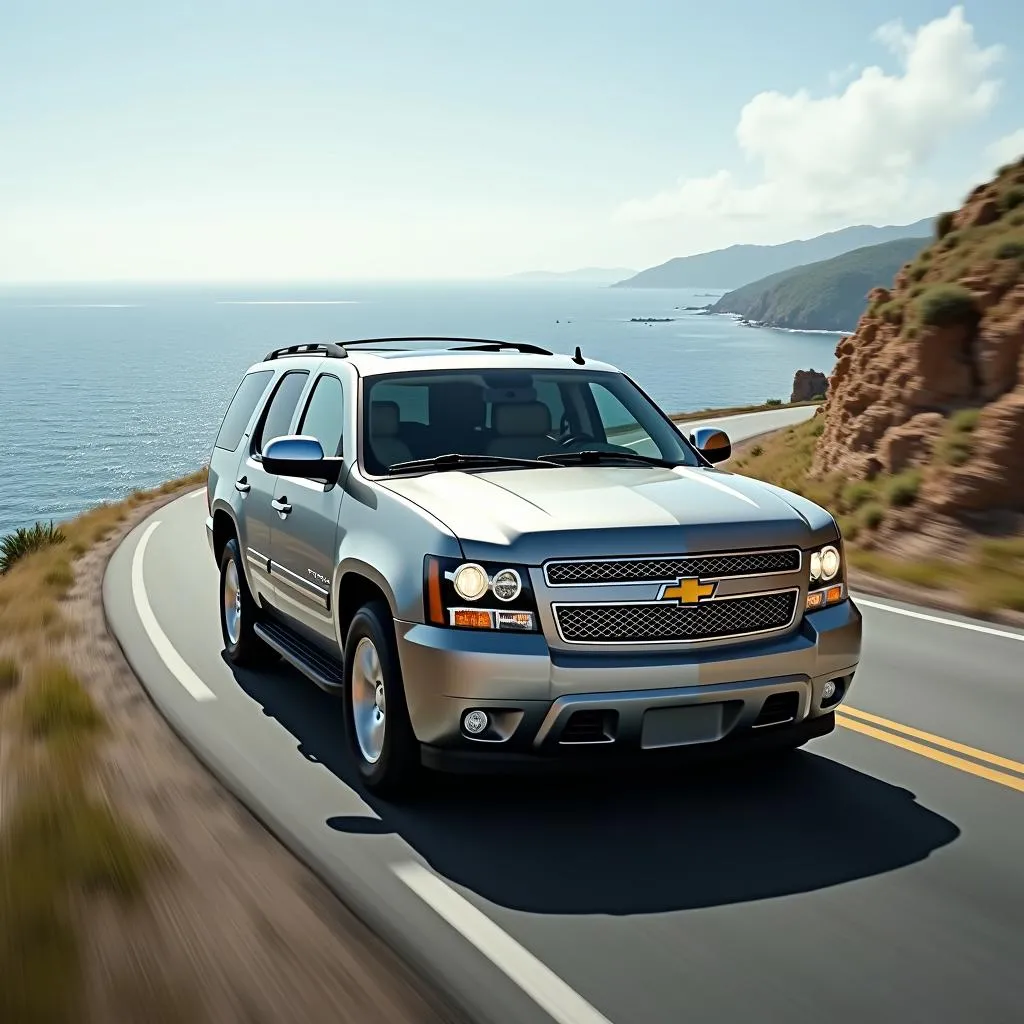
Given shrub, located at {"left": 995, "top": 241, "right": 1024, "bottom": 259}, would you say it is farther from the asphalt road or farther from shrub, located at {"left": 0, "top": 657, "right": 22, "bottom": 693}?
shrub, located at {"left": 0, "top": 657, "right": 22, "bottom": 693}

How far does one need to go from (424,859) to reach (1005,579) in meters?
7.76

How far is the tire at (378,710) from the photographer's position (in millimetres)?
5172

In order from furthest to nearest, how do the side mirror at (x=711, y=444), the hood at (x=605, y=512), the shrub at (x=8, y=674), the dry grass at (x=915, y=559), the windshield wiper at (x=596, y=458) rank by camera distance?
1. the dry grass at (x=915, y=559)
2. the shrub at (x=8, y=674)
3. the side mirror at (x=711, y=444)
4. the windshield wiper at (x=596, y=458)
5. the hood at (x=605, y=512)

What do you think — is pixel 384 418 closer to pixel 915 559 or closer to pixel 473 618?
pixel 473 618

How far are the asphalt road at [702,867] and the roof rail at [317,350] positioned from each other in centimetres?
202

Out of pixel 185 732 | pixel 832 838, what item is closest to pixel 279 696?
pixel 185 732

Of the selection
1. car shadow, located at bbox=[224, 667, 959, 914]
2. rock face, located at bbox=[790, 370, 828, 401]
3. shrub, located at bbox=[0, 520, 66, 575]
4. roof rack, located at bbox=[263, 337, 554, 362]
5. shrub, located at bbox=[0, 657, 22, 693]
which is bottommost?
rock face, located at bbox=[790, 370, 828, 401]

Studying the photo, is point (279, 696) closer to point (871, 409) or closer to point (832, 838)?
point (832, 838)

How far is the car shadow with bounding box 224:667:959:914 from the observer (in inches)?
174

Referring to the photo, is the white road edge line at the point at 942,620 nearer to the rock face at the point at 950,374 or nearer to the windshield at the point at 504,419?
the rock face at the point at 950,374

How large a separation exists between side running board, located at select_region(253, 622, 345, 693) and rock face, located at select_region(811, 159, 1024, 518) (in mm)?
8742

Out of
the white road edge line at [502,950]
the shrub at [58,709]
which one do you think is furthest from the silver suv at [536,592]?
the shrub at [58,709]

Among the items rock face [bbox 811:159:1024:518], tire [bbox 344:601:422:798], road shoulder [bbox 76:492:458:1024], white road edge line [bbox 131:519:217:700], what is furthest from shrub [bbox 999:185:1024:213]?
road shoulder [bbox 76:492:458:1024]

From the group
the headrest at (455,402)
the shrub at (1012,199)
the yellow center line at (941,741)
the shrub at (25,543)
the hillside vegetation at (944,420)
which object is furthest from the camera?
the shrub at (1012,199)
